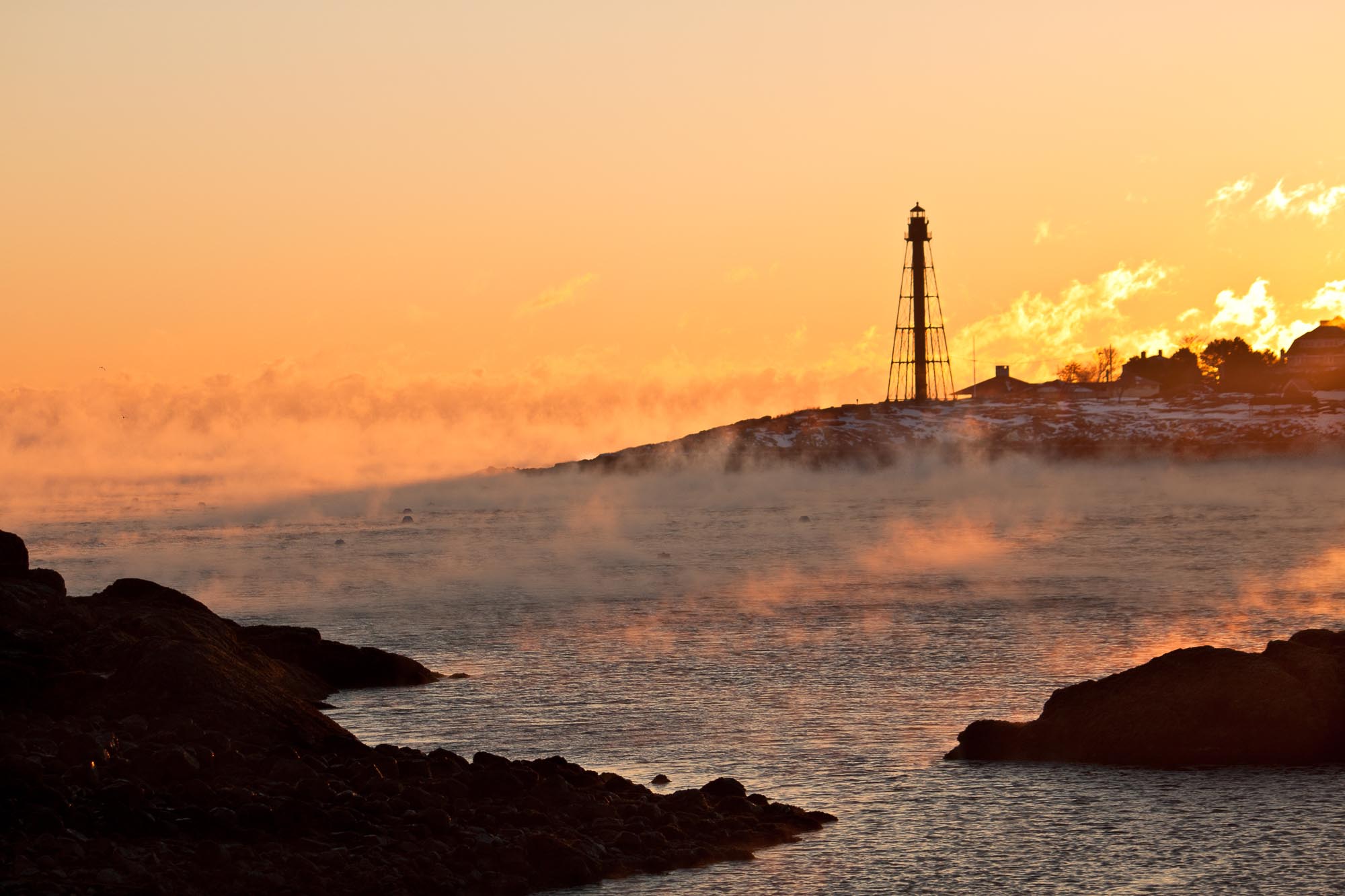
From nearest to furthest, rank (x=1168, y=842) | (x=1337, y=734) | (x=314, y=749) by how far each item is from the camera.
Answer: (x=1168, y=842) < (x=314, y=749) < (x=1337, y=734)

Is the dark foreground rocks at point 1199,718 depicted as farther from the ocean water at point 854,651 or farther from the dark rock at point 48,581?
the dark rock at point 48,581

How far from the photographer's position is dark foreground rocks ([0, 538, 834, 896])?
2095cm

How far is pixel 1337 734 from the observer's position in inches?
1146

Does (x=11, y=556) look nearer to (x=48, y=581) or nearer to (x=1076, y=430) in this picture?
(x=48, y=581)

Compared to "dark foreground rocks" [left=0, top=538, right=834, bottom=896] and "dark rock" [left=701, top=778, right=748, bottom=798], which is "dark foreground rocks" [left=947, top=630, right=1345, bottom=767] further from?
"dark foreground rocks" [left=0, top=538, right=834, bottom=896]

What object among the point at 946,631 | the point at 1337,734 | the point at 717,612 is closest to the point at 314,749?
the point at 1337,734

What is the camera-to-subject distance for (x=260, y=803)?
74.2ft

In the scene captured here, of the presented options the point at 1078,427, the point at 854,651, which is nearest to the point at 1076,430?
the point at 1078,427

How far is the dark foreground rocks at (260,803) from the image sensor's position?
20953 millimetres

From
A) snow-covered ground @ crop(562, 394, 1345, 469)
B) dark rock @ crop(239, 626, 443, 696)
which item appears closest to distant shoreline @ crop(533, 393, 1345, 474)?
snow-covered ground @ crop(562, 394, 1345, 469)

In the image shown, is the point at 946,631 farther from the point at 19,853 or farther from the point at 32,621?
the point at 19,853

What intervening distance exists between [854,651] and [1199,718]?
793 inches

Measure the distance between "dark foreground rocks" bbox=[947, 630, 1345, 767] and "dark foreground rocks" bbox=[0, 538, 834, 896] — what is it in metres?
6.34

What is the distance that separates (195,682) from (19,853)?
7673 millimetres
